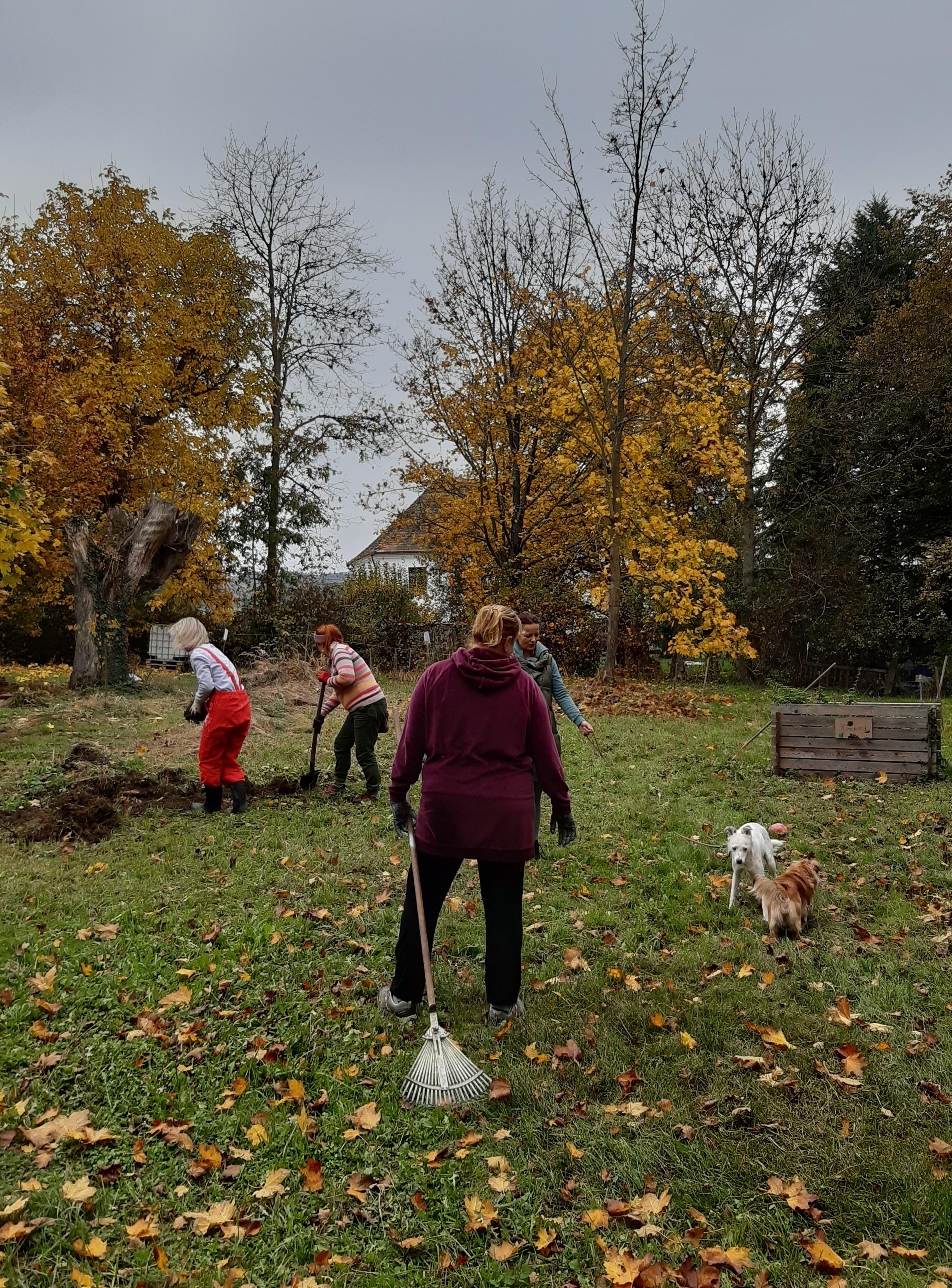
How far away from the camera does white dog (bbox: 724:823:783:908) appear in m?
5.24

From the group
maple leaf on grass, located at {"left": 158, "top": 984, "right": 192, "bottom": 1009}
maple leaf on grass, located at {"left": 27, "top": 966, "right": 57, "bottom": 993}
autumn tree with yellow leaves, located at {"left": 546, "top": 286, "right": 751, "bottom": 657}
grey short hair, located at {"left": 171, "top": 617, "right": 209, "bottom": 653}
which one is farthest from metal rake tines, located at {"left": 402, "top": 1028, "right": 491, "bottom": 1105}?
autumn tree with yellow leaves, located at {"left": 546, "top": 286, "right": 751, "bottom": 657}

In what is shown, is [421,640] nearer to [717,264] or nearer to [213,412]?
[213,412]

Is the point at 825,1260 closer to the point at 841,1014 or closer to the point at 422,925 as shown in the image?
the point at 841,1014

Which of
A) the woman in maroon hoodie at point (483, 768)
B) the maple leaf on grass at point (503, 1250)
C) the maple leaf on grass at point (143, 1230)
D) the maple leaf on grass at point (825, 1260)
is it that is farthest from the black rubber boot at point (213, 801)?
the maple leaf on grass at point (825, 1260)

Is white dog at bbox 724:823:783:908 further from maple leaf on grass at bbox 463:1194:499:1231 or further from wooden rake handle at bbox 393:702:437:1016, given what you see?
maple leaf on grass at bbox 463:1194:499:1231

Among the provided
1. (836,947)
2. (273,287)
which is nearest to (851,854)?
(836,947)

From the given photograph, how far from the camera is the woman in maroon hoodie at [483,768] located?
3.44 meters

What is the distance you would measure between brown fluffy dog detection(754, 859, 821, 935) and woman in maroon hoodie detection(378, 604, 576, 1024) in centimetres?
193

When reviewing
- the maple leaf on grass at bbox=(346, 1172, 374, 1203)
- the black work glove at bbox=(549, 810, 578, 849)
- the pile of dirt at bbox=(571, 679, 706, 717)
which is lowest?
the maple leaf on grass at bbox=(346, 1172, 374, 1203)

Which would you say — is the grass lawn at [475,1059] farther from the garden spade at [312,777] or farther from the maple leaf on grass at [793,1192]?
the garden spade at [312,777]

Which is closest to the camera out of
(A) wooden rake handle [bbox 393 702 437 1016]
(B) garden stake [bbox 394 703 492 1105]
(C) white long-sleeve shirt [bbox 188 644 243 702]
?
(B) garden stake [bbox 394 703 492 1105]

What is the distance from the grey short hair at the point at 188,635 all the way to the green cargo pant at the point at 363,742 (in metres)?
1.59

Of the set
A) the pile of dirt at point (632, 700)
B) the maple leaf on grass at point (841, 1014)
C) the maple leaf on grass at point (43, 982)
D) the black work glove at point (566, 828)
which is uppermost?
the black work glove at point (566, 828)

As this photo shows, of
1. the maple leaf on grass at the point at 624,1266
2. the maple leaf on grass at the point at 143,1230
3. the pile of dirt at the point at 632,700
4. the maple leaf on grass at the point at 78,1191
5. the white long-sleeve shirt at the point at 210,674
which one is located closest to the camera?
the maple leaf on grass at the point at 624,1266
